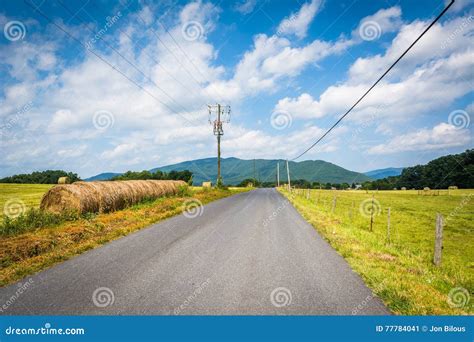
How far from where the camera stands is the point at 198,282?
5176 millimetres

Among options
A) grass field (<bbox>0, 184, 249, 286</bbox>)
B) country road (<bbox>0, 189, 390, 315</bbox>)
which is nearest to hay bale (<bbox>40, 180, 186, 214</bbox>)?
grass field (<bbox>0, 184, 249, 286</bbox>)

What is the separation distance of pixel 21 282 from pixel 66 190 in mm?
8831

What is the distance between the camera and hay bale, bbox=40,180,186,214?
12906 mm

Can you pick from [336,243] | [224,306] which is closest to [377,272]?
[336,243]

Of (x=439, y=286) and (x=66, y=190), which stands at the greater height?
(x=66, y=190)

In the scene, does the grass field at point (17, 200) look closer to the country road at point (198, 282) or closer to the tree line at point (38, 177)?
the country road at point (198, 282)

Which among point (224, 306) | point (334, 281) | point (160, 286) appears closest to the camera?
point (224, 306)

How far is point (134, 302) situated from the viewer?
4.32 metres

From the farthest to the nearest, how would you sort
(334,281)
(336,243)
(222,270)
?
(336,243) < (222,270) < (334,281)

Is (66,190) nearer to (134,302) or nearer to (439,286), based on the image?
(134,302)

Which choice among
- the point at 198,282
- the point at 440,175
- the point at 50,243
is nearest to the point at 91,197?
the point at 50,243

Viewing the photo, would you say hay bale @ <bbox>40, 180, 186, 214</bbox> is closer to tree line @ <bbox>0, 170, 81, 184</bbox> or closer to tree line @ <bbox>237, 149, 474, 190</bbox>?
tree line @ <bbox>0, 170, 81, 184</bbox>

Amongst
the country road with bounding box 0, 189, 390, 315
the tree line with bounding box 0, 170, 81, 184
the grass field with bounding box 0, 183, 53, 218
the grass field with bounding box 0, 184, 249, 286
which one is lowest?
the country road with bounding box 0, 189, 390, 315

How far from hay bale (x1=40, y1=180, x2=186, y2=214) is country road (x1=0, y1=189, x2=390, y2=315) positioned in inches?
225
